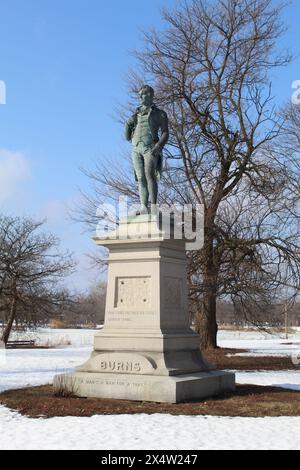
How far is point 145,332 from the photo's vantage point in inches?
416

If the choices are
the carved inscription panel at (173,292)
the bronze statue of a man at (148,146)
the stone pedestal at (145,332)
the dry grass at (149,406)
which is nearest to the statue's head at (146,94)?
the bronze statue of a man at (148,146)

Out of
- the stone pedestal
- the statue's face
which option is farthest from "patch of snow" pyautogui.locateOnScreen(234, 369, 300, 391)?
the statue's face

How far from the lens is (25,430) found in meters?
7.50

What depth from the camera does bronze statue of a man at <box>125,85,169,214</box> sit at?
11.5 meters

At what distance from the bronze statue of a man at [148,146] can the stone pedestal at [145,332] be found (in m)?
0.74

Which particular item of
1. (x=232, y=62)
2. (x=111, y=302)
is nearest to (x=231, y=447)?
(x=111, y=302)

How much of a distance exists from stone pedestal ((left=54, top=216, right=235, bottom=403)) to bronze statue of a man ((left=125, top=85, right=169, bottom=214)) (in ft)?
2.43

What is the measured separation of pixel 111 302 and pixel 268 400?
3199 millimetres

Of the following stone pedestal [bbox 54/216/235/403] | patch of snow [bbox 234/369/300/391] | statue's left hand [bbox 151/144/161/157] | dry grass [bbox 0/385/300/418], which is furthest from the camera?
patch of snow [bbox 234/369/300/391]

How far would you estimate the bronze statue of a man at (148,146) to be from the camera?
11484 mm

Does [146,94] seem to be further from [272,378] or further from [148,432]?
[272,378]

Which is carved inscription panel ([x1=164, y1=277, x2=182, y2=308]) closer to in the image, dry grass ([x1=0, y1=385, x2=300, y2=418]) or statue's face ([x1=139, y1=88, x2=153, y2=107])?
dry grass ([x1=0, y1=385, x2=300, y2=418])

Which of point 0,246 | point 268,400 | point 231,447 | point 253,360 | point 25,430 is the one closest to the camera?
point 231,447
